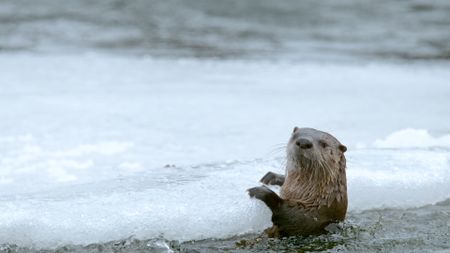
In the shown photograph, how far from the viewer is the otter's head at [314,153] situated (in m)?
3.97

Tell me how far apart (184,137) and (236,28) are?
5882mm

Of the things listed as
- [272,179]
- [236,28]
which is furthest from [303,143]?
[236,28]

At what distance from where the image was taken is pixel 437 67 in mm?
10023

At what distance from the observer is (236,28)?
12000 millimetres

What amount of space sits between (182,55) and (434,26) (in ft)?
13.9

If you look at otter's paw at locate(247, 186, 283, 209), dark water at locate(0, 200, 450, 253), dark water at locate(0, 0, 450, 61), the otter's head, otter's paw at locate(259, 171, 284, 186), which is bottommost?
dark water at locate(0, 200, 450, 253)

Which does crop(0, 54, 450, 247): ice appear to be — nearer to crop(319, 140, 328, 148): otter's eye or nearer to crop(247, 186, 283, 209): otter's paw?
crop(247, 186, 283, 209): otter's paw

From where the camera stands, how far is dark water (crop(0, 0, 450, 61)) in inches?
418

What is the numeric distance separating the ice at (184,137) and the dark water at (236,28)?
0.93m

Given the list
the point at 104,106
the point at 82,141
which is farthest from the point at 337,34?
the point at 82,141

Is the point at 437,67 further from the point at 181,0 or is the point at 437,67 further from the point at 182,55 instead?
the point at 181,0

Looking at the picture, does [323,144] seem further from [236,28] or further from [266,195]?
[236,28]

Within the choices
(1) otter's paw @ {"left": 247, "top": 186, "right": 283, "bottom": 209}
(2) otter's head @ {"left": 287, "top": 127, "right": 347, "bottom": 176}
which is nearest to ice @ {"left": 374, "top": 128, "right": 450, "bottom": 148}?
(2) otter's head @ {"left": 287, "top": 127, "right": 347, "bottom": 176}

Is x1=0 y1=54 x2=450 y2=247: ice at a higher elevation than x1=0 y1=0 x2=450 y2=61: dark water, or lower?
lower
